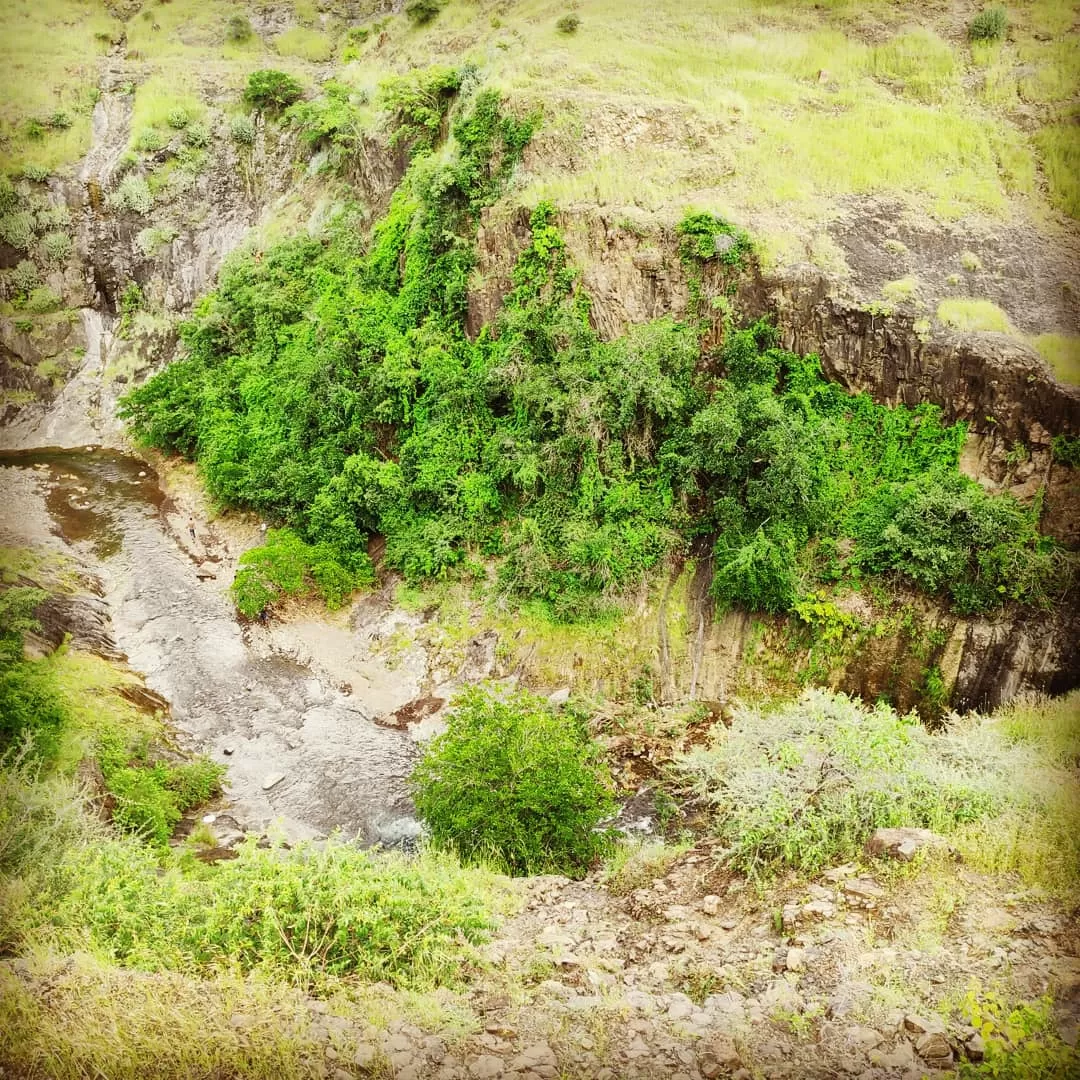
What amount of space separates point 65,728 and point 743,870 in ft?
35.9

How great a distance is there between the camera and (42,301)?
3006 cm

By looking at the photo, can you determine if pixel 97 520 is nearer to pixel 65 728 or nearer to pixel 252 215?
→ pixel 65 728

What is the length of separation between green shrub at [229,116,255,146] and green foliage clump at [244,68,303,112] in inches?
35.9

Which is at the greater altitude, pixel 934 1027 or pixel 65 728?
pixel 934 1027

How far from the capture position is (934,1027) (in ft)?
19.5

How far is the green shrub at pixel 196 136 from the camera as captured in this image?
31688mm

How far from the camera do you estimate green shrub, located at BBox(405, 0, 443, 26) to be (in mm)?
29078

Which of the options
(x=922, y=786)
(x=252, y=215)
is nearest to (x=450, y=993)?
(x=922, y=786)

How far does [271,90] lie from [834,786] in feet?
111

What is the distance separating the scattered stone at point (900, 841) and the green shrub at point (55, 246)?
34608 millimetres

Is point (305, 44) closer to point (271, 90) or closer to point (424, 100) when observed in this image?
point (271, 90)

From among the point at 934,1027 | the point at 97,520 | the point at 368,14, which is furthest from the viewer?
the point at 368,14

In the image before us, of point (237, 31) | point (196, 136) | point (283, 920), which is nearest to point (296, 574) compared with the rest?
point (283, 920)

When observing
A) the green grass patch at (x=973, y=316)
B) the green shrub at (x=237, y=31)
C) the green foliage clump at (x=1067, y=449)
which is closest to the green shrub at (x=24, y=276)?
the green shrub at (x=237, y=31)
